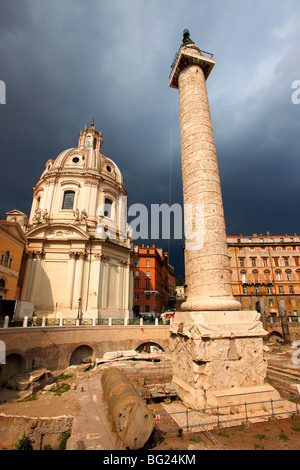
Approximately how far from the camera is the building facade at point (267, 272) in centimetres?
3912

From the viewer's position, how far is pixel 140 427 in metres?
5.61

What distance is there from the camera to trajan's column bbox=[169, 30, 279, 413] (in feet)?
25.5

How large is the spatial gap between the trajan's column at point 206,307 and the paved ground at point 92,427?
2731 millimetres

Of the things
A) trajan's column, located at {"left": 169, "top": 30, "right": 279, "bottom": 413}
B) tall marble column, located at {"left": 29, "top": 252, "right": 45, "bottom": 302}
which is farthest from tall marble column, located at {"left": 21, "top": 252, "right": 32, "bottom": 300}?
trajan's column, located at {"left": 169, "top": 30, "right": 279, "bottom": 413}

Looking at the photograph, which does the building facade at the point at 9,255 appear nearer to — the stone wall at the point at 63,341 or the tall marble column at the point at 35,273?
the tall marble column at the point at 35,273

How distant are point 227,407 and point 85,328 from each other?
14.3m

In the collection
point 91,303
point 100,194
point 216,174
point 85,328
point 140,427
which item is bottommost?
point 140,427

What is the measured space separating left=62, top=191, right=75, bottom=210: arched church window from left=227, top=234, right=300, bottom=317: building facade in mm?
25760

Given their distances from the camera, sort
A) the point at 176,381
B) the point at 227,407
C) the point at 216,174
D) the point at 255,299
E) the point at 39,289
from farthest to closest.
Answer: the point at 255,299 → the point at 39,289 → the point at 216,174 → the point at 176,381 → the point at 227,407

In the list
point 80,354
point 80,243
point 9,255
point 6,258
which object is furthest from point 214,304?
point 80,243

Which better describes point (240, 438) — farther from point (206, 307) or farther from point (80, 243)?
point (80, 243)

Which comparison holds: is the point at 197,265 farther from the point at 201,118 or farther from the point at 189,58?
the point at 189,58

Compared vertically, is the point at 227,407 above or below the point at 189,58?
below
